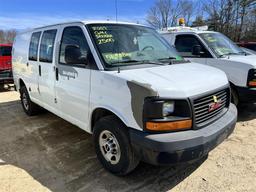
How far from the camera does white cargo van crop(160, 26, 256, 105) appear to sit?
5.21m

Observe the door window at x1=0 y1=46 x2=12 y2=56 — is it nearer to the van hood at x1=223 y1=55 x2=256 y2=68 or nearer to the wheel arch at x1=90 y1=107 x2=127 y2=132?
the wheel arch at x1=90 y1=107 x2=127 y2=132

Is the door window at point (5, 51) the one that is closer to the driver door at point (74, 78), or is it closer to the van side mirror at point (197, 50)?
the driver door at point (74, 78)

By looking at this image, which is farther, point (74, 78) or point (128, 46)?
point (74, 78)

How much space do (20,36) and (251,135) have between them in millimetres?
5889

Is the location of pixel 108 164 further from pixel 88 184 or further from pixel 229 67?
pixel 229 67

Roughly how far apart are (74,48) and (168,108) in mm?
1534

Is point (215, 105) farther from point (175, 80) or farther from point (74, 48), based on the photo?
point (74, 48)

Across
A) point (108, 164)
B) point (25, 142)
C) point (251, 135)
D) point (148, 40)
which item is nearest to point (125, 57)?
point (148, 40)

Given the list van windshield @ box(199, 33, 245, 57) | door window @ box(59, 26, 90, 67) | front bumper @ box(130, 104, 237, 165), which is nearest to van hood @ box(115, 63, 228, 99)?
front bumper @ box(130, 104, 237, 165)

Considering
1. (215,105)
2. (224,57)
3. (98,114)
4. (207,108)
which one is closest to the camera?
(207,108)

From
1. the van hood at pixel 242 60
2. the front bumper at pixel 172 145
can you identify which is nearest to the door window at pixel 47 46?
the front bumper at pixel 172 145

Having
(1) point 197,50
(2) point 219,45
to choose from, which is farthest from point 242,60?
(1) point 197,50

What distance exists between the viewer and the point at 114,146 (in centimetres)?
322

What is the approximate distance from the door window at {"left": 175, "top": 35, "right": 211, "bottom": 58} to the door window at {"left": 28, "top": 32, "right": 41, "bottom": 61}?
362cm
